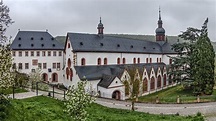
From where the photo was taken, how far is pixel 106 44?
4281 centimetres

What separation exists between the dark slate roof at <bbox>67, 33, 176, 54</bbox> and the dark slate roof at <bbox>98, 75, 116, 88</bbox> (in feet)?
19.8

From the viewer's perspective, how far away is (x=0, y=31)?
12.3 metres

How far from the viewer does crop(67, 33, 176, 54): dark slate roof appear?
126ft

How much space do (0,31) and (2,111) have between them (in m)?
4.00

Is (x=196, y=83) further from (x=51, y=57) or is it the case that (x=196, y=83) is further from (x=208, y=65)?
(x=51, y=57)

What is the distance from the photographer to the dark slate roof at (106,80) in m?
33.4

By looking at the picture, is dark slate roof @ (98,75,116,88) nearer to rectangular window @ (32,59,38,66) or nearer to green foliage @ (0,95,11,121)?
rectangular window @ (32,59,38,66)

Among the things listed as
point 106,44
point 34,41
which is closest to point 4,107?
point 106,44

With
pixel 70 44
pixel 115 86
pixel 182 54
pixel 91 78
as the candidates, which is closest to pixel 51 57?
pixel 70 44

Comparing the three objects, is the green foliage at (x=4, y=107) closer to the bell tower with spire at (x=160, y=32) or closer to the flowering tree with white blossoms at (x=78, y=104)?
the flowering tree with white blossoms at (x=78, y=104)

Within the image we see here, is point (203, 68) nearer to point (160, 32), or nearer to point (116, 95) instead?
point (116, 95)

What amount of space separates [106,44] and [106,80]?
10.1 meters

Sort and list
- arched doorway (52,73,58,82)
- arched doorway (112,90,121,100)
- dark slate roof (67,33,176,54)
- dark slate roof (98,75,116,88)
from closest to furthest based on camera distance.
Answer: dark slate roof (98,75,116,88) → arched doorway (112,90,121,100) → dark slate roof (67,33,176,54) → arched doorway (52,73,58,82)

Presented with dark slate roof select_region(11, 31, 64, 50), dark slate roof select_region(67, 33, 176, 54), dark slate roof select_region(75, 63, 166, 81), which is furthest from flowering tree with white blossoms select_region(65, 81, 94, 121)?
dark slate roof select_region(11, 31, 64, 50)
